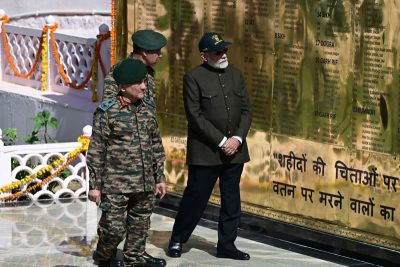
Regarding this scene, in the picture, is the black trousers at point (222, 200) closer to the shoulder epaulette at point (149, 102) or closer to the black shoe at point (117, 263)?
the black shoe at point (117, 263)

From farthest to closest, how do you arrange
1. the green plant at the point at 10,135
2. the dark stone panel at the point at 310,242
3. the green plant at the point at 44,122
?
the green plant at the point at 44,122
the green plant at the point at 10,135
the dark stone panel at the point at 310,242

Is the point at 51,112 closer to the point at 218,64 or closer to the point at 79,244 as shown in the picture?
the point at 79,244

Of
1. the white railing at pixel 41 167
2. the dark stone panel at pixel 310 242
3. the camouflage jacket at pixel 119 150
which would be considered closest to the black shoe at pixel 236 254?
the dark stone panel at pixel 310 242

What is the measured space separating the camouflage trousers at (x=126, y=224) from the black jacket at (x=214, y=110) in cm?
93

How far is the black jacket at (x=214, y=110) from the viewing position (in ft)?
36.3

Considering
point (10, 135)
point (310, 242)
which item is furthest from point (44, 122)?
point (310, 242)

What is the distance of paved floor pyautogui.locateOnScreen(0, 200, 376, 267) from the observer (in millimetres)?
11312

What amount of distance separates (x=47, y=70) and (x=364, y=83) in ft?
26.5

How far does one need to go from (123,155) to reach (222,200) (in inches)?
55.8

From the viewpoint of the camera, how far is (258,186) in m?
12.3

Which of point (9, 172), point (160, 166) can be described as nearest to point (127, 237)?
point (160, 166)

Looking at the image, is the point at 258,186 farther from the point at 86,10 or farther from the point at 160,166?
the point at 86,10

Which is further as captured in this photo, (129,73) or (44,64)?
(44,64)

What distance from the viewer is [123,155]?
1012 centimetres
